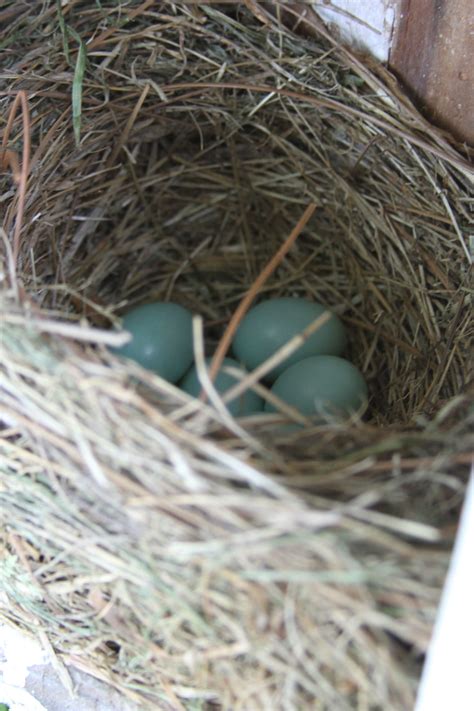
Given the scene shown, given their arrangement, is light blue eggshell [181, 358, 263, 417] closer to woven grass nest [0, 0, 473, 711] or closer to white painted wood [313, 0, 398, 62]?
woven grass nest [0, 0, 473, 711]

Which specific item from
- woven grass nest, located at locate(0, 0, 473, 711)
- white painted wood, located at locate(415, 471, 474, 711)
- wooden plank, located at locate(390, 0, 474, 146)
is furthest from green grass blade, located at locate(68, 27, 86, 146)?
white painted wood, located at locate(415, 471, 474, 711)

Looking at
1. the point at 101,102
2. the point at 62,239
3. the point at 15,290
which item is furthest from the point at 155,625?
the point at 101,102

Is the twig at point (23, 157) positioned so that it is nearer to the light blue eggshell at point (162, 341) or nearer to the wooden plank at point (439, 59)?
the light blue eggshell at point (162, 341)

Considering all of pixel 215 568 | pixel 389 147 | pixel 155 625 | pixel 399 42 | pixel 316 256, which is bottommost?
pixel 155 625

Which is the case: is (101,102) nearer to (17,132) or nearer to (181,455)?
(17,132)

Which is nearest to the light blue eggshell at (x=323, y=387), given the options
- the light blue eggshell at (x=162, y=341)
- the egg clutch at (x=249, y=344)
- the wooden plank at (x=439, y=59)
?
the egg clutch at (x=249, y=344)

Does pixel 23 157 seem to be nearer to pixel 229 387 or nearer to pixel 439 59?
pixel 229 387

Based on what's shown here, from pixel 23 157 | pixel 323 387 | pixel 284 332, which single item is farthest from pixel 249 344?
pixel 23 157
